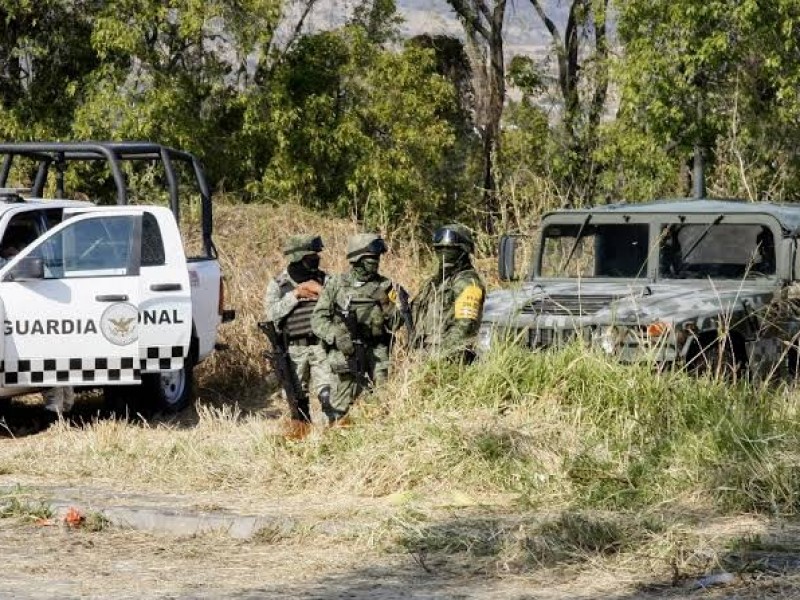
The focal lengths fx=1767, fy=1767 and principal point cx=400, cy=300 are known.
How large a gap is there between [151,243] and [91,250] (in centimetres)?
42

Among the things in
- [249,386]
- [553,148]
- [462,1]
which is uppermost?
[462,1]

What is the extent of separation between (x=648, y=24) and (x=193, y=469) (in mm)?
17221

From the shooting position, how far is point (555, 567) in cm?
719

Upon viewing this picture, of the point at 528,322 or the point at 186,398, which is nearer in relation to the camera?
the point at 528,322

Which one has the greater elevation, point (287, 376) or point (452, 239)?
point (452, 239)

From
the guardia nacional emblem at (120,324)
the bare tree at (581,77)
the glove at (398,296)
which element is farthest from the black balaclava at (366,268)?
the bare tree at (581,77)

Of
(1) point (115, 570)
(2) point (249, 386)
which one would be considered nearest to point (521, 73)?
(2) point (249, 386)

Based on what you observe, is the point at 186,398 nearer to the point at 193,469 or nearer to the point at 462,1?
the point at 193,469

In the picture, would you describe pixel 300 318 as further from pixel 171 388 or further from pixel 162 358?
pixel 171 388

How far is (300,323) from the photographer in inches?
458

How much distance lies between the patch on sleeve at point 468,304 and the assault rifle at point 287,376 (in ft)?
4.49

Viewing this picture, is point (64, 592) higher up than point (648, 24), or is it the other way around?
point (648, 24)

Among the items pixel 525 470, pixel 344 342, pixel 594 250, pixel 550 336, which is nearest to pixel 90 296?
pixel 344 342

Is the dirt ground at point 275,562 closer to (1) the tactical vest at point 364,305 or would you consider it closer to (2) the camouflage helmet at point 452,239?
(1) the tactical vest at point 364,305
